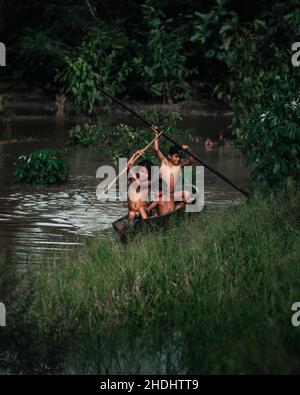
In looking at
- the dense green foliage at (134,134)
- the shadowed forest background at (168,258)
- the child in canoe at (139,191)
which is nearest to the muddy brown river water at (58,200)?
the shadowed forest background at (168,258)

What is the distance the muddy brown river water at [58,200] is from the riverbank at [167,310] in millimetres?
2567

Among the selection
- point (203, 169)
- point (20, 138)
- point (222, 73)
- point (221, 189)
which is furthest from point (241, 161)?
point (222, 73)

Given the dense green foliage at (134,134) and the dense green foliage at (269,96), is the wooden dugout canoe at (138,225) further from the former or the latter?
the dense green foliage at (134,134)

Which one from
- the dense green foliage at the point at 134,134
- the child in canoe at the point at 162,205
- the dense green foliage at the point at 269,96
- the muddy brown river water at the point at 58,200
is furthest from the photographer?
the dense green foliage at the point at 134,134

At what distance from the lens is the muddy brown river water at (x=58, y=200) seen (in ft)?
46.0

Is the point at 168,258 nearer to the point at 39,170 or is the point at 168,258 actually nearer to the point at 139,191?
the point at 139,191

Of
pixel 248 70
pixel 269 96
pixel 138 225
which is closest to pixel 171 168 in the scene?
pixel 269 96

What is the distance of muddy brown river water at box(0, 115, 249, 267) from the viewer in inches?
552

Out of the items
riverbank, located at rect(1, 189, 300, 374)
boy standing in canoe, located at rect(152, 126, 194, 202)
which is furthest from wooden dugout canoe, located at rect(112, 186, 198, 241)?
riverbank, located at rect(1, 189, 300, 374)

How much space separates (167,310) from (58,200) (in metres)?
9.20

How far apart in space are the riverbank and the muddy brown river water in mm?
2567

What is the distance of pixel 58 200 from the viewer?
18.2 meters

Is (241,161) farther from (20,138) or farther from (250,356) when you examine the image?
(250,356)

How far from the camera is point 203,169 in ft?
73.5
